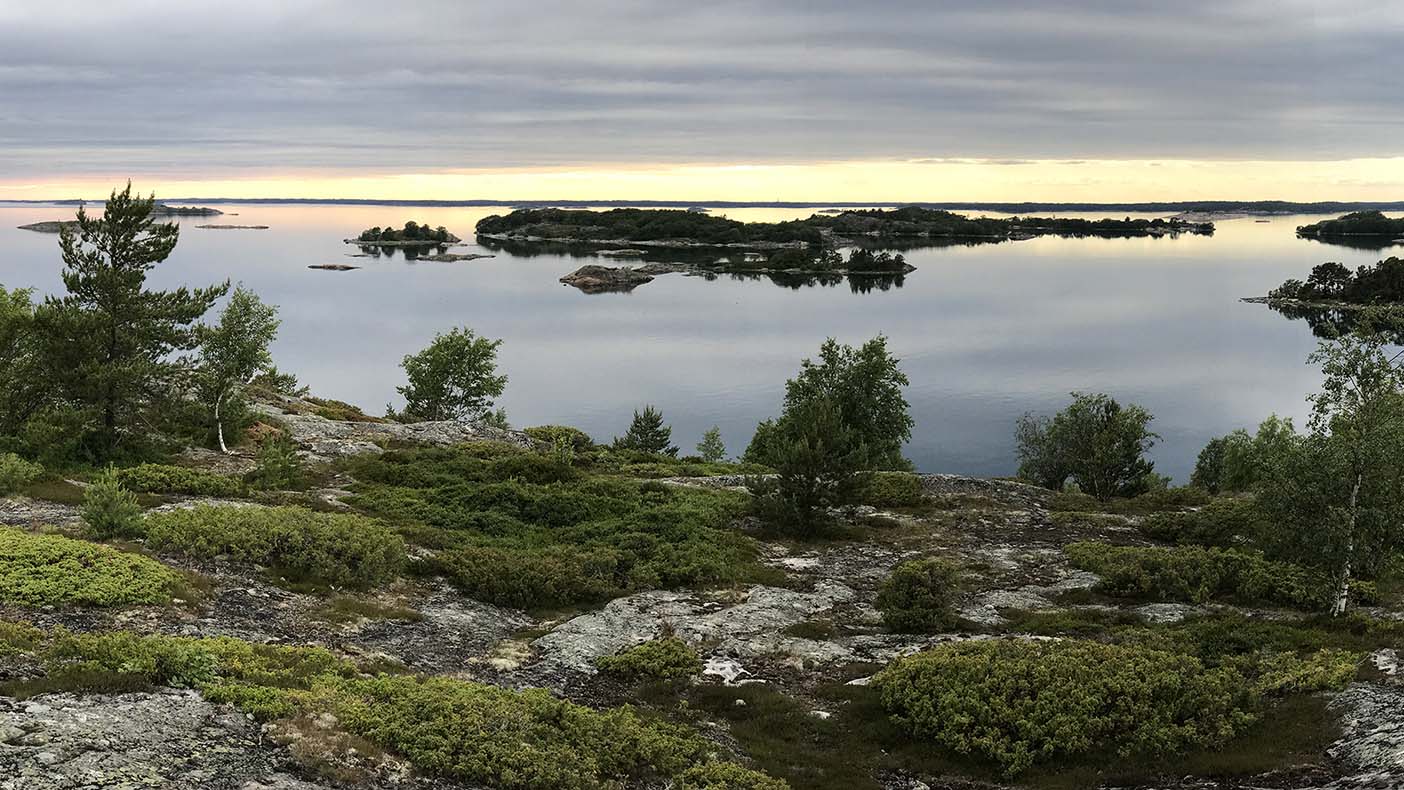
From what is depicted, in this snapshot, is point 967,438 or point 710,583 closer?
point 710,583

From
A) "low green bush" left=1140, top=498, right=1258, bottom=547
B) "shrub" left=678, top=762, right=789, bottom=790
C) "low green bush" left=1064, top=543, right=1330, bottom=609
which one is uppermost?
"shrub" left=678, top=762, right=789, bottom=790

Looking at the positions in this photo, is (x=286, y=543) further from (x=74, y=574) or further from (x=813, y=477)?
(x=813, y=477)

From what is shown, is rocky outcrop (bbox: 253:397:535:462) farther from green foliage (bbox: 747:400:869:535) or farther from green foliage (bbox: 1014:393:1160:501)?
green foliage (bbox: 1014:393:1160:501)

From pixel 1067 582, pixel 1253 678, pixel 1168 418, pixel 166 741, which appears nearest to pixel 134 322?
pixel 166 741

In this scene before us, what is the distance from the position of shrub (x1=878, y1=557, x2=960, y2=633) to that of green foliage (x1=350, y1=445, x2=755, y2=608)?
5.41 meters

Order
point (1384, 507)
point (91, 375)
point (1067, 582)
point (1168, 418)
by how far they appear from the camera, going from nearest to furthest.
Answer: point (1384, 507) < point (1067, 582) < point (91, 375) < point (1168, 418)

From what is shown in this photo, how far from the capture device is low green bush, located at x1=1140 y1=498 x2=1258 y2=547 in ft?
117

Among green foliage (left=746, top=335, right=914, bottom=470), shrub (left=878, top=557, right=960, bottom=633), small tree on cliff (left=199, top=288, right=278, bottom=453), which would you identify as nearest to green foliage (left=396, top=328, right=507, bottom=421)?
green foliage (left=746, top=335, right=914, bottom=470)

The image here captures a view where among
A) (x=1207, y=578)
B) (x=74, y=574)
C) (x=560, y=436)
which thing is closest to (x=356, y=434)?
(x=560, y=436)

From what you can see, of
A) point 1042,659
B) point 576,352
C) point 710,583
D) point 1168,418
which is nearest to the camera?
point 1042,659

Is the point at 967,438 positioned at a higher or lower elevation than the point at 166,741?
lower

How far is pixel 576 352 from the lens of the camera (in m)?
134

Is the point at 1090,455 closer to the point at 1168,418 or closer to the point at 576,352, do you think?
the point at 1168,418

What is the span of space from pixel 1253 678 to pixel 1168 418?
88940mm
